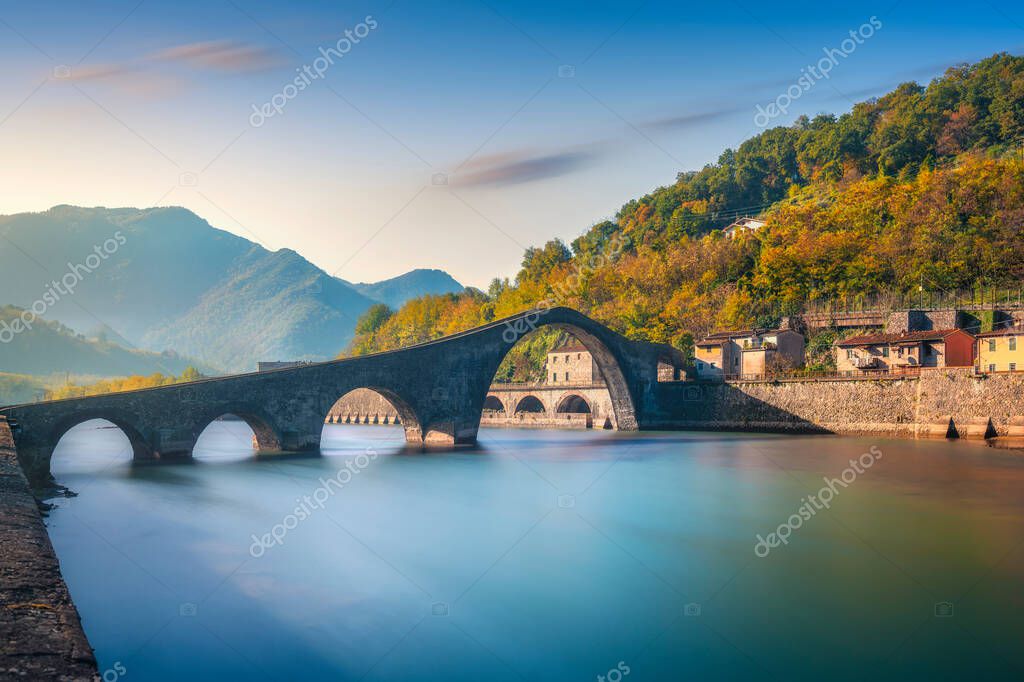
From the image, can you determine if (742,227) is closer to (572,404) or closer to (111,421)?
(572,404)

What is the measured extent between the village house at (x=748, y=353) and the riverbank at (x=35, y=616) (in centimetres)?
3965

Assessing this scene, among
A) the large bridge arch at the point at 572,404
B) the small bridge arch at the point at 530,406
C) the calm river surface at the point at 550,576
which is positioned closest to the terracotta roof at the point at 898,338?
the calm river surface at the point at 550,576

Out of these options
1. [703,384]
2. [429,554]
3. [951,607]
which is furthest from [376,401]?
[951,607]

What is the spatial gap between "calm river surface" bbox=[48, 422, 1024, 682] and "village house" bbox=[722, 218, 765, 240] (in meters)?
43.6

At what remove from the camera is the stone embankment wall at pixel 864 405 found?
29844 millimetres

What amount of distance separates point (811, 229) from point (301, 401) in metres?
40.9

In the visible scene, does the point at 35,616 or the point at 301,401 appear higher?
the point at 301,401

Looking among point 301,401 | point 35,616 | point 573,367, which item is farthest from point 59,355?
point 35,616

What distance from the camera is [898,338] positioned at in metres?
36.4

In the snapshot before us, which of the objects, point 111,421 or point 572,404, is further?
point 572,404

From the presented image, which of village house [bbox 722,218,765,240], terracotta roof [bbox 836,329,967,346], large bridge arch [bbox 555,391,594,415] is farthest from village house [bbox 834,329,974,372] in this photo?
village house [bbox 722,218,765,240]

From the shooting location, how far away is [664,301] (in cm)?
5972

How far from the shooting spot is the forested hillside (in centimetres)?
4653

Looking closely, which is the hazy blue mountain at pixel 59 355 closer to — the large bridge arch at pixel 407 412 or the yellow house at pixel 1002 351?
the large bridge arch at pixel 407 412
